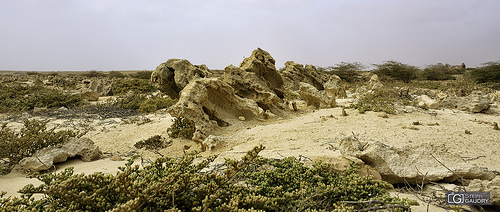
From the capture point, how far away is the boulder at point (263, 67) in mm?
9086

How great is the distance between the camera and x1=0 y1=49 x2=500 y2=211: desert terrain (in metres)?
2.97

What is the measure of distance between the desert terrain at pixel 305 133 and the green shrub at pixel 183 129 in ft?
0.40

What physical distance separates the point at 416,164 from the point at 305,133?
277 centimetres

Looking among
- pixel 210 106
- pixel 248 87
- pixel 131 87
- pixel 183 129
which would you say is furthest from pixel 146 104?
pixel 131 87

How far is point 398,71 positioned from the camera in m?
21.9

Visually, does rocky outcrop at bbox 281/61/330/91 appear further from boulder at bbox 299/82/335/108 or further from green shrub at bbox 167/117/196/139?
green shrub at bbox 167/117/196/139

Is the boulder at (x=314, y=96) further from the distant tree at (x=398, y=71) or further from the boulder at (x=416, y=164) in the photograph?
the distant tree at (x=398, y=71)

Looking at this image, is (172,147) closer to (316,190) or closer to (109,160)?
(109,160)

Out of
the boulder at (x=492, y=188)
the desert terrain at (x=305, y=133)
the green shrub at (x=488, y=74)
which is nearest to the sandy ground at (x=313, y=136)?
the desert terrain at (x=305, y=133)

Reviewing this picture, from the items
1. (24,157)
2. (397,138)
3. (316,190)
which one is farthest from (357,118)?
(24,157)

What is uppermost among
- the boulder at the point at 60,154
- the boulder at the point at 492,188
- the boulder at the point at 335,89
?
the boulder at the point at 335,89

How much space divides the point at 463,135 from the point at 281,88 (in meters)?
5.82

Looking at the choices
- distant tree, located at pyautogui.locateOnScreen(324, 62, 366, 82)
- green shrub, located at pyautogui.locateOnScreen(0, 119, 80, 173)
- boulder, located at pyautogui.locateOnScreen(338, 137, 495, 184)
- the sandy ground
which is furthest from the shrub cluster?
distant tree, located at pyautogui.locateOnScreen(324, 62, 366, 82)

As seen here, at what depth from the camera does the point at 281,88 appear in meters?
10.1
